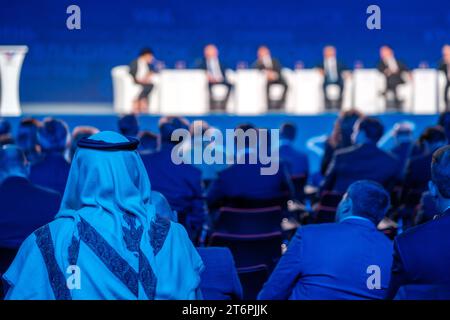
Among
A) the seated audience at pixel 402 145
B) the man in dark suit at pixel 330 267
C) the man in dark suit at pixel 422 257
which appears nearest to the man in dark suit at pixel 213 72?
the seated audience at pixel 402 145

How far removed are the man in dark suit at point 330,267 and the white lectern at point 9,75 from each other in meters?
9.03

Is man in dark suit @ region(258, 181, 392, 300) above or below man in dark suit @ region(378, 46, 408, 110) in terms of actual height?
below

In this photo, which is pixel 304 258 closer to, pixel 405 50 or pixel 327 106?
pixel 327 106

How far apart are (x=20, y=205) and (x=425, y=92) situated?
9.56m

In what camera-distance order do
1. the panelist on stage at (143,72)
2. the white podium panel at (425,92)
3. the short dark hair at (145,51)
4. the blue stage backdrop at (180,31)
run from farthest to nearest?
the blue stage backdrop at (180,31), the white podium panel at (425,92), the panelist on stage at (143,72), the short dark hair at (145,51)

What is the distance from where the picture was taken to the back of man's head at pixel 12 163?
3.78m

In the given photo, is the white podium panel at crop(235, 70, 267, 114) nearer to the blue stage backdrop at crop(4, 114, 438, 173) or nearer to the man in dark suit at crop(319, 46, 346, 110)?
the man in dark suit at crop(319, 46, 346, 110)

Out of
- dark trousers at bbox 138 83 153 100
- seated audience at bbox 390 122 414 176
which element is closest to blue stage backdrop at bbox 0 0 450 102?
dark trousers at bbox 138 83 153 100

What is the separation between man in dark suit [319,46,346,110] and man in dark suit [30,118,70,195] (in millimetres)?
7685

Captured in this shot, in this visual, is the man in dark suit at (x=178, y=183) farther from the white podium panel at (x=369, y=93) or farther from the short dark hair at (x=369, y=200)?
the white podium panel at (x=369, y=93)

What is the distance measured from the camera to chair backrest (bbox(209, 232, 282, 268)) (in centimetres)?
421

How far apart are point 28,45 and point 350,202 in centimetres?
1010

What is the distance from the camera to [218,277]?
2703mm
